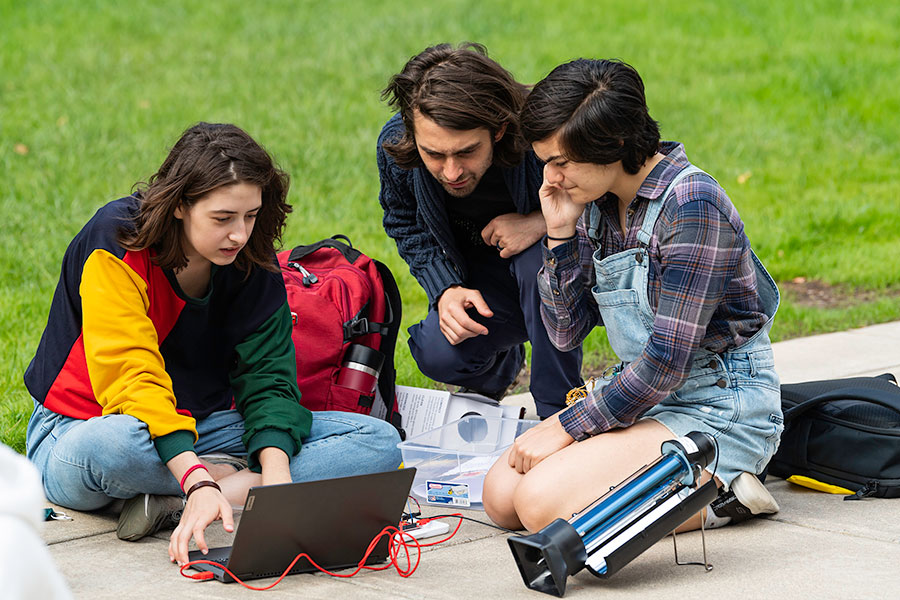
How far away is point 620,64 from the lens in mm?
2908

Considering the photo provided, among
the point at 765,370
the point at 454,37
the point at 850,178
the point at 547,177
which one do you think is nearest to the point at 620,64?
the point at 547,177

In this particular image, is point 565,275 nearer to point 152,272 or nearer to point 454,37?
point 152,272

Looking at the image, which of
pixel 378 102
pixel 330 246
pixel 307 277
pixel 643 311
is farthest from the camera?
pixel 378 102

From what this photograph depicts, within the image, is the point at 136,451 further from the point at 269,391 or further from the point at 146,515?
the point at 269,391

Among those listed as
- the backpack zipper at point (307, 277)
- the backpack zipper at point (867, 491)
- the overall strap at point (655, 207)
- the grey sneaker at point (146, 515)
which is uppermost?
the overall strap at point (655, 207)

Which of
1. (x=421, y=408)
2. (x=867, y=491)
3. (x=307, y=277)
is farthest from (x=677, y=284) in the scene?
(x=307, y=277)

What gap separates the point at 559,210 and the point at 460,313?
741 mm

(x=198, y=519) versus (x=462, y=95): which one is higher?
(x=462, y=95)

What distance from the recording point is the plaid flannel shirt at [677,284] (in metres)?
2.81

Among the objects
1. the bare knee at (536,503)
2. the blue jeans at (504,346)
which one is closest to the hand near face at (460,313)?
the blue jeans at (504,346)

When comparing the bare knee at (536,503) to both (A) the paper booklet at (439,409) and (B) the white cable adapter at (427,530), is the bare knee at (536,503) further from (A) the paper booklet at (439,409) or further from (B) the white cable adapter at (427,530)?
(A) the paper booklet at (439,409)

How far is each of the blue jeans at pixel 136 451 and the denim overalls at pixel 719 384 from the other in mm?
898

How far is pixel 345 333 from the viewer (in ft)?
12.7

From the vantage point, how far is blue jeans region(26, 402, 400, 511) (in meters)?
2.91
